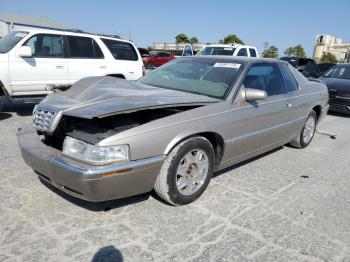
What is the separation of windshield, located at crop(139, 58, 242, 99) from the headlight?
1472 millimetres

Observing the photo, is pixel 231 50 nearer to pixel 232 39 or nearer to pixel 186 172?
pixel 186 172

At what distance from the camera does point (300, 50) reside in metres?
72.6

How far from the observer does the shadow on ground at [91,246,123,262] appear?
2.41 m

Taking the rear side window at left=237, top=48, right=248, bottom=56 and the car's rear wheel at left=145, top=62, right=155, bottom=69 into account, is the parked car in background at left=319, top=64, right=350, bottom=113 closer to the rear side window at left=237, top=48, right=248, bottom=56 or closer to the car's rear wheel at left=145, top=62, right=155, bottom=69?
the rear side window at left=237, top=48, right=248, bottom=56

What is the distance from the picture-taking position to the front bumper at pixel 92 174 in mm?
2557

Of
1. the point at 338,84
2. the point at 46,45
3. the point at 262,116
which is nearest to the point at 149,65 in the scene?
the point at 338,84

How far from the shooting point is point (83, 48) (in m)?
7.43

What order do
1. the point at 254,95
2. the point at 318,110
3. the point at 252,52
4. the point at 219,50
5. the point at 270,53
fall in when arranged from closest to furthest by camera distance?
the point at 254,95
the point at 318,110
the point at 219,50
the point at 252,52
the point at 270,53

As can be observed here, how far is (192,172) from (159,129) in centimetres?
Answer: 71

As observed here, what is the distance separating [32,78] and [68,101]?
4.01 m

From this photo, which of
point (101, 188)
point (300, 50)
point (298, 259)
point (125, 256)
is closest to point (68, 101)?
point (101, 188)

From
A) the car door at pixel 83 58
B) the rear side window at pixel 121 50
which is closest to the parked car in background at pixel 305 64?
the rear side window at pixel 121 50

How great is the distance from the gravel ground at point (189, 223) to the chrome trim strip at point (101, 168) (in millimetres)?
562

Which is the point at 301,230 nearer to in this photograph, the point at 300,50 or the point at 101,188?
the point at 101,188
